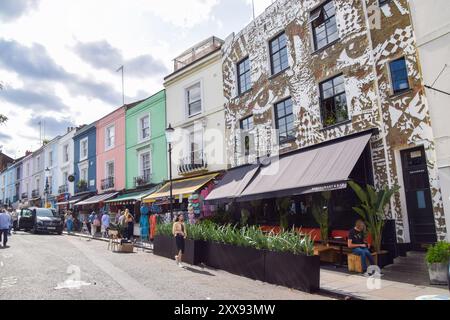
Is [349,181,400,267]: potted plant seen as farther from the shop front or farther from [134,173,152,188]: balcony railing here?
[134,173,152,188]: balcony railing

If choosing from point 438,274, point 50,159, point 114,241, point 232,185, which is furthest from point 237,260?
point 50,159

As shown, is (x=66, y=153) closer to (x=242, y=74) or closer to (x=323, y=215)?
(x=242, y=74)

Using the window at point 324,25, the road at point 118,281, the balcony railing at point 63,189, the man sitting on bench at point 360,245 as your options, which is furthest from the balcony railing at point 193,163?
the balcony railing at point 63,189

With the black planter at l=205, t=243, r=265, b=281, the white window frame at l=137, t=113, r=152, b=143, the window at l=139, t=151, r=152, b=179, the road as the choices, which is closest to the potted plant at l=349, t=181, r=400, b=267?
the black planter at l=205, t=243, r=265, b=281

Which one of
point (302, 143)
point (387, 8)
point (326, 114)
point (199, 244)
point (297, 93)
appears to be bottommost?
point (199, 244)

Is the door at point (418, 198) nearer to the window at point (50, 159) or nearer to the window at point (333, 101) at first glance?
the window at point (333, 101)

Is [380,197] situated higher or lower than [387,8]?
lower

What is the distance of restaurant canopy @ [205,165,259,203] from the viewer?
44.9ft

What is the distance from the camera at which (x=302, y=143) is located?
13.2 metres

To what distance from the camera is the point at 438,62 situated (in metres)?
9.15

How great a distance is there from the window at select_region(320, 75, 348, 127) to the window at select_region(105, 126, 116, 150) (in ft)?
57.0

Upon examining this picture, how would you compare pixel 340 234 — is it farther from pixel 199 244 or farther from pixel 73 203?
pixel 73 203

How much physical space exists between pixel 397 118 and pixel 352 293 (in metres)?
5.59

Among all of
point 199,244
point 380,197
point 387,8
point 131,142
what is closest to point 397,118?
point 380,197
